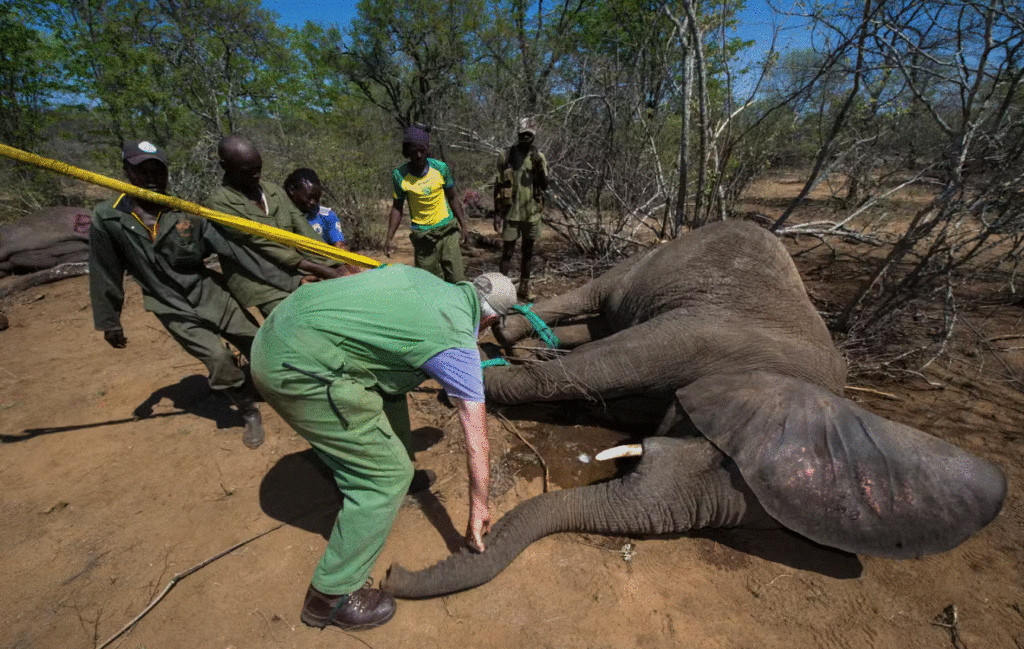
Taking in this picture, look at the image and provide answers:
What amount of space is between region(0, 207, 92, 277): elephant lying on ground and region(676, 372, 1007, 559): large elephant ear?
30.2 feet

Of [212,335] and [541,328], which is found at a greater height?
[212,335]

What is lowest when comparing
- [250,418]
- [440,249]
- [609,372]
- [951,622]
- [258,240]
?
[951,622]

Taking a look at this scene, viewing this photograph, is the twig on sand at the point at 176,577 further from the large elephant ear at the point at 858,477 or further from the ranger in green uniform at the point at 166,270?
the large elephant ear at the point at 858,477

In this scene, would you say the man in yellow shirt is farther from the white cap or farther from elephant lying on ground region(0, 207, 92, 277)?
elephant lying on ground region(0, 207, 92, 277)

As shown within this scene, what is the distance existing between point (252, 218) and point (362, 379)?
76.0 inches

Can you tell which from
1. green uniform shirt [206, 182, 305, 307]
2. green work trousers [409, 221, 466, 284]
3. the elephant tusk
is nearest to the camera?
the elephant tusk

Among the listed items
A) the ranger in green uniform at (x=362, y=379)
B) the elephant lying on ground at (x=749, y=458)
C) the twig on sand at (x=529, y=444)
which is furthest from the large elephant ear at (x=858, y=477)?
the ranger in green uniform at (x=362, y=379)

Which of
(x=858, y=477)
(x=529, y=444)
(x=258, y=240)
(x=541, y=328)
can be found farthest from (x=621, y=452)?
(x=258, y=240)

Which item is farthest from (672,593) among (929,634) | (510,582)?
(929,634)

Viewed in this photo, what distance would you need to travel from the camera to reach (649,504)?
8.29 ft

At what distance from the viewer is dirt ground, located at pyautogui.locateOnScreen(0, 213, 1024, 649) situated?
2170 mm

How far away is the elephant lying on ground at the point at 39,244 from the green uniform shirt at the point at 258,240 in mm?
5744

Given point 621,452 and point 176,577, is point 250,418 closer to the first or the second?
point 176,577

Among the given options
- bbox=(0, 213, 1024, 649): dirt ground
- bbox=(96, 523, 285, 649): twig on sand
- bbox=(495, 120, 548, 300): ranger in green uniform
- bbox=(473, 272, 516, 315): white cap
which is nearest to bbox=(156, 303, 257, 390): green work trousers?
bbox=(0, 213, 1024, 649): dirt ground
